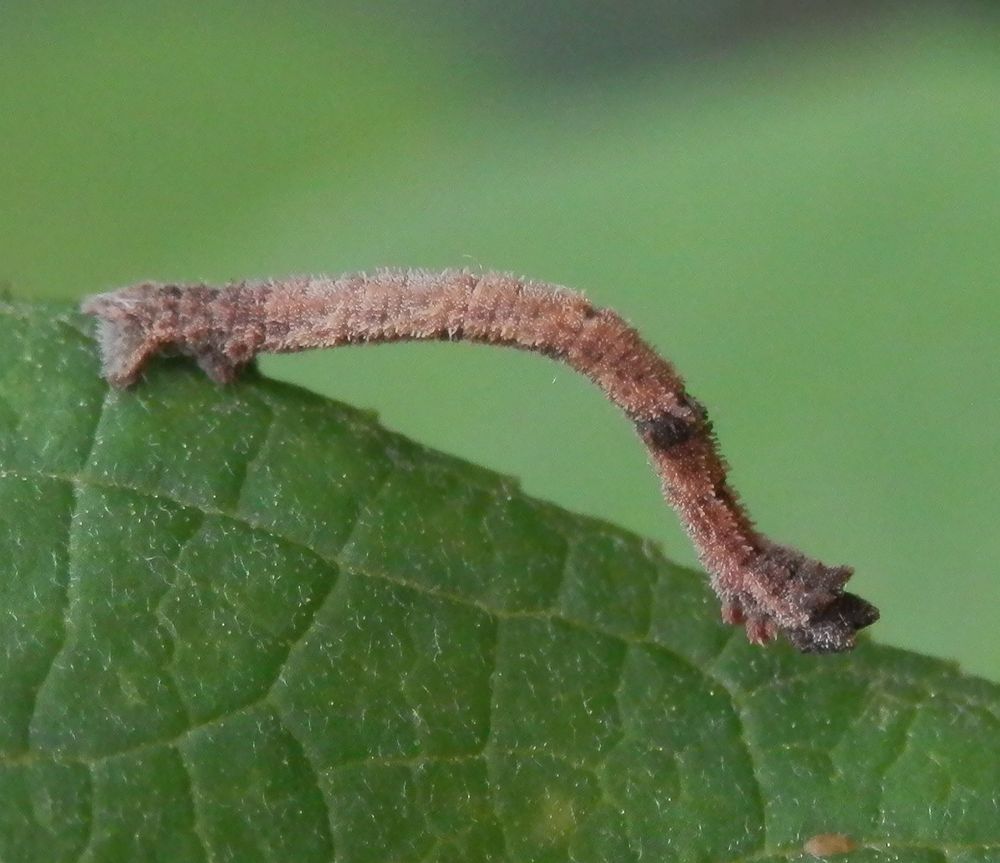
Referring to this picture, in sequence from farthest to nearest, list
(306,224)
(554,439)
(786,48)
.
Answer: (786,48)
(306,224)
(554,439)

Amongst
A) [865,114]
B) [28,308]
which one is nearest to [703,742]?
[28,308]

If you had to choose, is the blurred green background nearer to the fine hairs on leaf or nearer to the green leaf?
the fine hairs on leaf

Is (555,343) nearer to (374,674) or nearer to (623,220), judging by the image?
(374,674)

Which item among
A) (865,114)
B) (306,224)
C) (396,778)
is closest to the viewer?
(396,778)

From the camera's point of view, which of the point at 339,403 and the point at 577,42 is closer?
the point at 339,403

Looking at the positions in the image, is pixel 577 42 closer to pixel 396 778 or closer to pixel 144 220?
pixel 144 220

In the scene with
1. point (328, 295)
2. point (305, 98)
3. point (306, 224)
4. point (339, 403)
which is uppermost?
point (305, 98)

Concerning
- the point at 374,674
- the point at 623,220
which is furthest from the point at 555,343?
the point at 623,220
